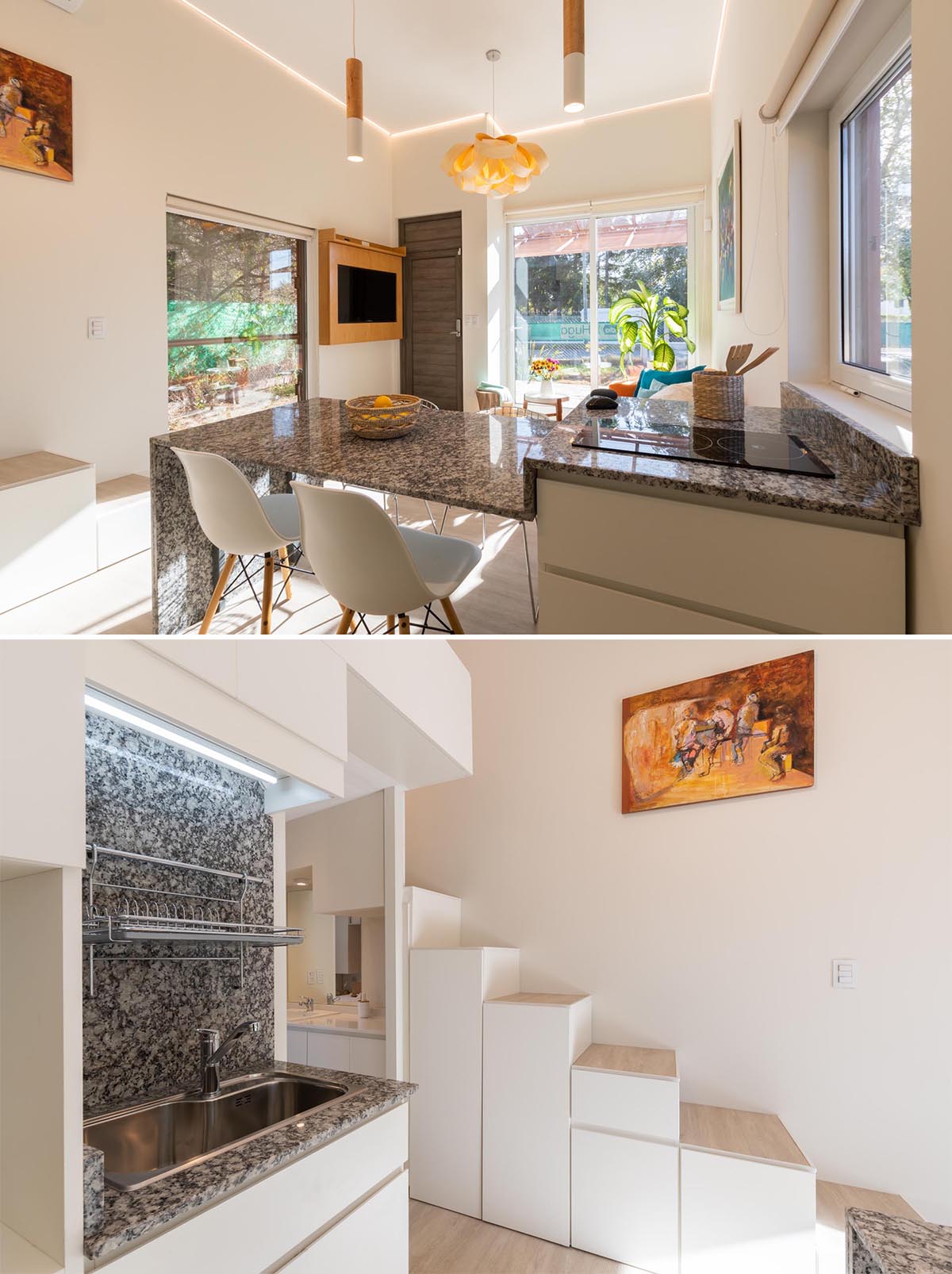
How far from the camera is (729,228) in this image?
198 inches

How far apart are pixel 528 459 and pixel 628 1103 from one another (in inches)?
96.5

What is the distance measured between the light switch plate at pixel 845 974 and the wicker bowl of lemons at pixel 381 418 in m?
2.52

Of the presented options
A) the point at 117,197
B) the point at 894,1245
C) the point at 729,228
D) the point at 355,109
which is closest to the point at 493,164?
the point at 729,228

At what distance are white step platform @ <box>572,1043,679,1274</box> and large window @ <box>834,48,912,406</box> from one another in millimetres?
2514

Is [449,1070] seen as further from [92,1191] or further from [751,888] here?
[92,1191]

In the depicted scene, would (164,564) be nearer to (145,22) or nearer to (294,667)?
(294,667)

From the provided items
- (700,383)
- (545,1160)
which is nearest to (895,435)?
(700,383)

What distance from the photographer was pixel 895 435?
1.78 metres

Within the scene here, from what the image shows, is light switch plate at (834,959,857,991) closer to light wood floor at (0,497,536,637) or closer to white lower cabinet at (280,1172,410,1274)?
light wood floor at (0,497,536,637)

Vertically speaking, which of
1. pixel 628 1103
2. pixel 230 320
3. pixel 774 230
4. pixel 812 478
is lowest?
pixel 628 1103

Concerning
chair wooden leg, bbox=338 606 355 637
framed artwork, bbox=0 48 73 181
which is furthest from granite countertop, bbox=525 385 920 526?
framed artwork, bbox=0 48 73 181

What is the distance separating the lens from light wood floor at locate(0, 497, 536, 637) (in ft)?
10.8

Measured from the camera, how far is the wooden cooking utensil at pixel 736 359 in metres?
2.51

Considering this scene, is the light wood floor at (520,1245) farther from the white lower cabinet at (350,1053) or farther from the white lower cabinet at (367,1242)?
the white lower cabinet at (367,1242)
